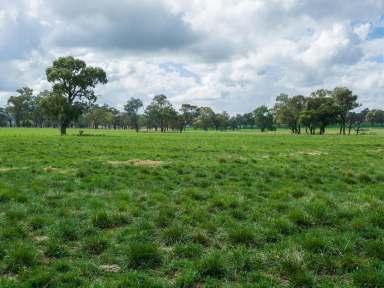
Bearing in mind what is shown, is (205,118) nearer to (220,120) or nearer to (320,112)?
(220,120)

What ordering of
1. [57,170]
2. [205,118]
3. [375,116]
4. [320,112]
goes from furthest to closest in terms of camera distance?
[375,116] → [205,118] → [320,112] → [57,170]

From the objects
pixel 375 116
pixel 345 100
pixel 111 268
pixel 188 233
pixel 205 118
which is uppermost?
pixel 345 100

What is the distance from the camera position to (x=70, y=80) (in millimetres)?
65312

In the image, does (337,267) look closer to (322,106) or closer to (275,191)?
(275,191)

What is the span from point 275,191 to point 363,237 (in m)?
4.39

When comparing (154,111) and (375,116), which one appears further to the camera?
(375,116)

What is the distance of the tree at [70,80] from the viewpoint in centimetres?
6438

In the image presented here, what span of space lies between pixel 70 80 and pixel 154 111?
77.3m

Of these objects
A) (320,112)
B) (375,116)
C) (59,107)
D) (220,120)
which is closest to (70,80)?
(59,107)

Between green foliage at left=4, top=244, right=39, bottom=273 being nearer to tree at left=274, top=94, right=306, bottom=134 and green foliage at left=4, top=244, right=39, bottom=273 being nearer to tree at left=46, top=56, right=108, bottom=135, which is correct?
tree at left=46, top=56, right=108, bottom=135

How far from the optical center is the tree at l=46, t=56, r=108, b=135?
64.4 m

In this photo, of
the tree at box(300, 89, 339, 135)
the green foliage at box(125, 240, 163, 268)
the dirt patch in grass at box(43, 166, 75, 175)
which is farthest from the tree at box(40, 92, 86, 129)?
the tree at box(300, 89, 339, 135)

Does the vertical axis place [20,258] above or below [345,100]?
below

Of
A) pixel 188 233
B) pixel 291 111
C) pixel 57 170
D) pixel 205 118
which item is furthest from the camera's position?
pixel 205 118
